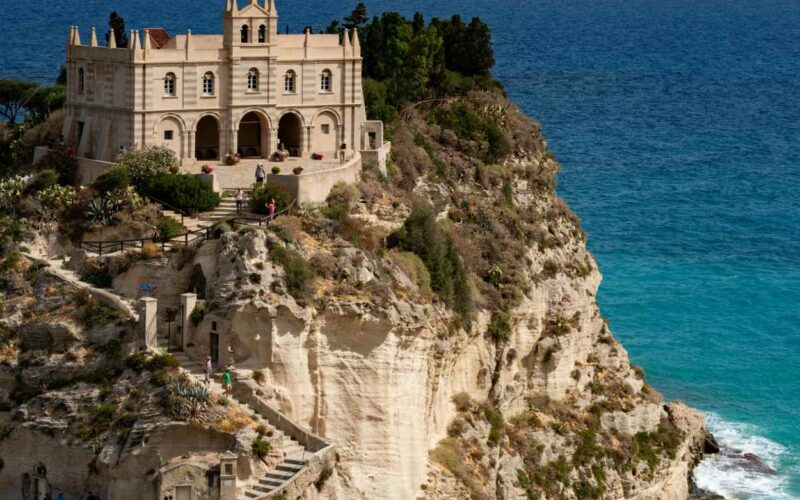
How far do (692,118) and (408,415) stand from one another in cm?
10852

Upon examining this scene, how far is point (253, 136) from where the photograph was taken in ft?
272

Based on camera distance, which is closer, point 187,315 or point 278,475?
point 278,475

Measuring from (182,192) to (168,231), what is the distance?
7.87ft

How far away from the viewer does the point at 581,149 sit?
15500 centimetres

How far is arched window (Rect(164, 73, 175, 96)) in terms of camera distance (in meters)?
78.6

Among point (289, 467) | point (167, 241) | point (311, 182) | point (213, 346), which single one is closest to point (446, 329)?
point (311, 182)

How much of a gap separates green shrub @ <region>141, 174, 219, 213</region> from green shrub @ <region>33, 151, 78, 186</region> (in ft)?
14.6

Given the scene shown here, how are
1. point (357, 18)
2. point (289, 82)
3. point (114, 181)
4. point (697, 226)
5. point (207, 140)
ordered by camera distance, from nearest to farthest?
point (114, 181), point (207, 140), point (289, 82), point (357, 18), point (697, 226)

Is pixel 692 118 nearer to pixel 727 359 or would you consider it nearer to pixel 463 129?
pixel 727 359

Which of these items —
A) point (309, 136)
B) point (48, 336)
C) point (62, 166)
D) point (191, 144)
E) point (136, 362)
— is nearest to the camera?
point (136, 362)

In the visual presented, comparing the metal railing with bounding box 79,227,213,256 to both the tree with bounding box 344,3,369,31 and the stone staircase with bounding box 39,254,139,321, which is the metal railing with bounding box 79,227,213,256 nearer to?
the stone staircase with bounding box 39,254,139,321

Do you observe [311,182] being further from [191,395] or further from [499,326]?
[191,395]

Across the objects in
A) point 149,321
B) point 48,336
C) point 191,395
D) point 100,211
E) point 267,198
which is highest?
point 267,198

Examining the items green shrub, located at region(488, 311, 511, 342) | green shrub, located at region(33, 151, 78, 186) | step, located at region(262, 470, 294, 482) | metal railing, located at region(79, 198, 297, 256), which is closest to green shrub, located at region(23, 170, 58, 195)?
green shrub, located at region(33, 151, 78, 186)
